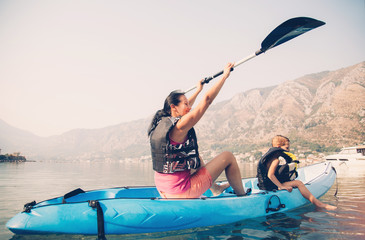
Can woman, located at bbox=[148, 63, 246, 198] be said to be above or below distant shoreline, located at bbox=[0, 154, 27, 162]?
above

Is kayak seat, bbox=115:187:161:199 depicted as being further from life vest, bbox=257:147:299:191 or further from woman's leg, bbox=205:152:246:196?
life vest, bbox=257:147:299:191

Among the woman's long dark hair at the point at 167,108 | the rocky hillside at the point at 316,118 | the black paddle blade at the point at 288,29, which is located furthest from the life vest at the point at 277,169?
the rocky hillside at the point at 316,118

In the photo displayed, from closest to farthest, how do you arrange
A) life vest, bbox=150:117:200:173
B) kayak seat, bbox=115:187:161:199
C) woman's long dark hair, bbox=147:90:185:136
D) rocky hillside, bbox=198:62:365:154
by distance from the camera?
life vest, bbox=150:117:200:173 < woman's long dark hair, bbox=147:90:185:136 < kayak seat, bbox=115:187:161:199 < rocky hillside, bbox=198:62:365:154

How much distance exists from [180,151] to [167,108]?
2.74 feet

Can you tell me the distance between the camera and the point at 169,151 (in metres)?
4.11

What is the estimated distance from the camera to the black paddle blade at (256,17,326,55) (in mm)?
6194

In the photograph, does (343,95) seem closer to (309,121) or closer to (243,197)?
(309,121)

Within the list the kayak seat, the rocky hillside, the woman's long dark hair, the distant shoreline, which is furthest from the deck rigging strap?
the rocky hillside

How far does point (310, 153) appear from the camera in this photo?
90.9 m

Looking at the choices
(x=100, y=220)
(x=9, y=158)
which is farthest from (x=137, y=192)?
(x=9, y=158)

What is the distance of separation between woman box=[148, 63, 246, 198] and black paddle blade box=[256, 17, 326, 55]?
2.48 metres

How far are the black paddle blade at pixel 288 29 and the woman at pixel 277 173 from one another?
8.14 feet

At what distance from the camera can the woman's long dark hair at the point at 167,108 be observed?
14.4ft

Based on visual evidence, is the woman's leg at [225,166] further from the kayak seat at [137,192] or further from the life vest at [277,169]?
the kayak seat at [137,192]
